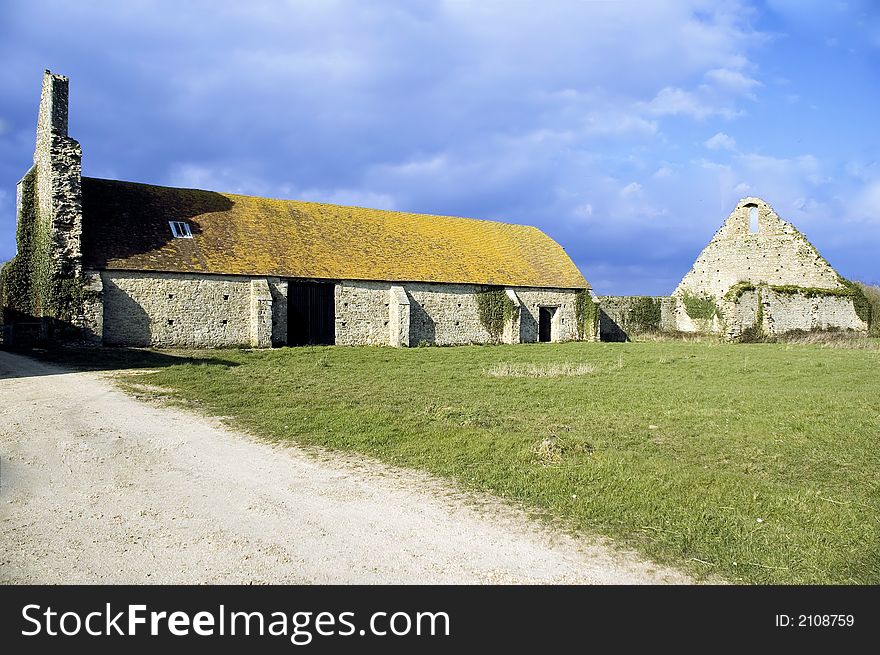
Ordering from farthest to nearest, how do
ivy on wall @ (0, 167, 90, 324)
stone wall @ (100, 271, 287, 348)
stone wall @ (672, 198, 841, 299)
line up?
stone wall @ (672, 198, 841, 299) → stone wall @ (100, 271, 287, 348) → ivy on wall @ (0, 167, 90, 324)

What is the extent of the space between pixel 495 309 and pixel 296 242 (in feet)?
33.9

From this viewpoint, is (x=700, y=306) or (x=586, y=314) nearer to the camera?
(x=586, y=314)

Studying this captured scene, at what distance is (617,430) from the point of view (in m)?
9.14

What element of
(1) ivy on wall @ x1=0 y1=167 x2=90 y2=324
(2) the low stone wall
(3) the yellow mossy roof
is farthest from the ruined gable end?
(2) the low stone wall

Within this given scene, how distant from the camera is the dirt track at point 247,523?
14.1 ft

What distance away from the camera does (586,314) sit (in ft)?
108

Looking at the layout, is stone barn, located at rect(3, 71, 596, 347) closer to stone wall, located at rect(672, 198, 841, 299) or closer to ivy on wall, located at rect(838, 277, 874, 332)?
stone wall, located at rect(672, 198, 841, 299)

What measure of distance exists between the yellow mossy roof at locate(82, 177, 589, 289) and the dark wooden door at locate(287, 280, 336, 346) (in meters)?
0.57

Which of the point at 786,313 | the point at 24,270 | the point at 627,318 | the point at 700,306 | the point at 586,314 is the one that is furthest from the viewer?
the point at 700,306

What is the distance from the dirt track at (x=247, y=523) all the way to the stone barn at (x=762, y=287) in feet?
106

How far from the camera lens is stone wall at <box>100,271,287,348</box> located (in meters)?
21.8

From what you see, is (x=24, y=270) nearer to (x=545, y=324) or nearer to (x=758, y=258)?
(x=545, y=324)

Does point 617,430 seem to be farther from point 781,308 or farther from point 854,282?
point 854,282

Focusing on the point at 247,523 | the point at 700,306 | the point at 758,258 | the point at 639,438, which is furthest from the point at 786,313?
the point at 247,523
